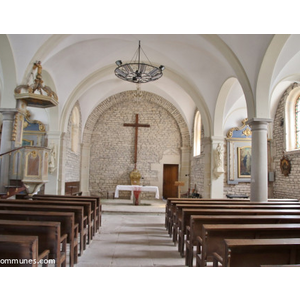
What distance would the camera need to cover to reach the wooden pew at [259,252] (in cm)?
229

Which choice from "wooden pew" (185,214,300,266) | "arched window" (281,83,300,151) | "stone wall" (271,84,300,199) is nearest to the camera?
"wooden pew" (185,214,300,266)

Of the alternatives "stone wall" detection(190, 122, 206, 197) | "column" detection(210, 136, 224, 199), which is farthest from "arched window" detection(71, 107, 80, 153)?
"column" detection(210, 136, 224, 199)

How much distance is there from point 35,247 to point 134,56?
31.3 feet

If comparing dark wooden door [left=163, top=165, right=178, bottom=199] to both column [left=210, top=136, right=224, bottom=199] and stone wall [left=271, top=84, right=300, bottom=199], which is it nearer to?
column [left=210, top=136, right=224, bottom=199]

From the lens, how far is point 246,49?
6895 millimetres

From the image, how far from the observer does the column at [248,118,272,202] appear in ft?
22.5

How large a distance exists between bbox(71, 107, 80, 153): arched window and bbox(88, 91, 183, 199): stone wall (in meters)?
0.95

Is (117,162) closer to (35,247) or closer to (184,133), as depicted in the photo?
(184,133)

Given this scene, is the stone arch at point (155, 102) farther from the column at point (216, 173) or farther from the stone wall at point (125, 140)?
the column at point (216, 173)

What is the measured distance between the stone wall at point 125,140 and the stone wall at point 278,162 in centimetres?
529

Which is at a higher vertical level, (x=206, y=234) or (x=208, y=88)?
(x=208, y=88)

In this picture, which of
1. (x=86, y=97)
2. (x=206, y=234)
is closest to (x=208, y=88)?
(x=86, y=97)

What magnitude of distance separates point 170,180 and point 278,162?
599cm

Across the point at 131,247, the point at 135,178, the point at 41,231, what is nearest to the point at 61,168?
the point at 135,178
